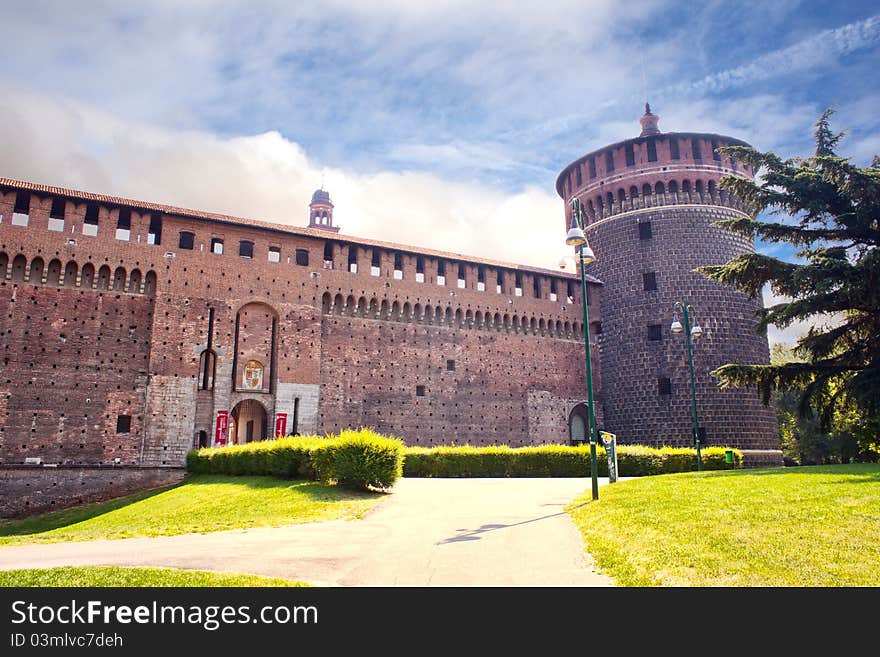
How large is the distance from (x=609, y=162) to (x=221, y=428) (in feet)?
81.8

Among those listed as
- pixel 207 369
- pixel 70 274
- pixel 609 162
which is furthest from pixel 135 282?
pixel 609 162

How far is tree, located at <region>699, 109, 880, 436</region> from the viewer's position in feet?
61.8

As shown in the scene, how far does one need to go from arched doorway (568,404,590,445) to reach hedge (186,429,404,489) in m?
18.9

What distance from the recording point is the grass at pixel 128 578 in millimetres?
6461

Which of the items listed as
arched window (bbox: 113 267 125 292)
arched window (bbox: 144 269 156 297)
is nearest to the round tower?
arched window (bbox: 144 269 156 297)

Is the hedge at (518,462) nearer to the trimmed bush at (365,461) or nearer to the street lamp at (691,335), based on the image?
the street lamp at (691,335)

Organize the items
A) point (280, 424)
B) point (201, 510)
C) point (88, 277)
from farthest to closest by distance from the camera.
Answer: point (280, 424) → point (88, 277) → point (201, 510)

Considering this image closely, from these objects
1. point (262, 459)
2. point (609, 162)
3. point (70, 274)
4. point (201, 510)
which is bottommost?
point (201, 510)

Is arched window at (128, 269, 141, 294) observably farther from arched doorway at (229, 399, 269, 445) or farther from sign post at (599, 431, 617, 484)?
sign post at (599, 431, 617, 484)

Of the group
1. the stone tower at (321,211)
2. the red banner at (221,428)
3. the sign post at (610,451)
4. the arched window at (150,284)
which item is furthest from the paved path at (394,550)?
the stone tower at (321,211)

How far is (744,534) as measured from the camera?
7.48 metres

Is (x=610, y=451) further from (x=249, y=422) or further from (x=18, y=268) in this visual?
(x=18, y=268)

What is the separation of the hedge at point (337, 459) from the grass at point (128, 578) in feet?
26.4

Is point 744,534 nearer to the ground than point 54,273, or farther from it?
nearer to the ground
